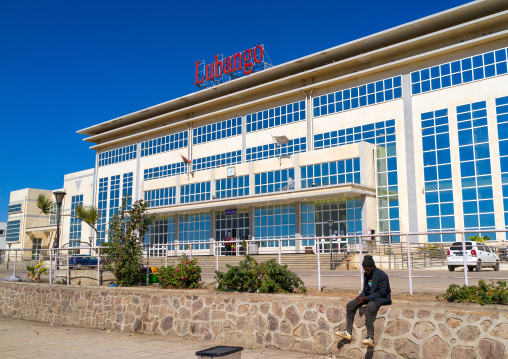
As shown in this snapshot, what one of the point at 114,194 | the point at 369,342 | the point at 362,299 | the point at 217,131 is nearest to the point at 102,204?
the point at 114,194

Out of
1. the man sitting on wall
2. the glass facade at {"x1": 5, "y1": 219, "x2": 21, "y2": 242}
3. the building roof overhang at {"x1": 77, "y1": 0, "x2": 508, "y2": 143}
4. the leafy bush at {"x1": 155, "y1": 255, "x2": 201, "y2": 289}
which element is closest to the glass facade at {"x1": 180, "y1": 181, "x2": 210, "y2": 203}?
the building roof overhang at {"x1": 77, "y1": 0, "x2": 508, "y2": 143}

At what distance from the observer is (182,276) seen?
12.8 meters

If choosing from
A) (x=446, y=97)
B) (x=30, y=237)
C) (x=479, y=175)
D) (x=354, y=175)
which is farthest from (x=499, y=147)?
(x=30, y=237)

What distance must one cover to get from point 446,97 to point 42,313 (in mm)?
28457

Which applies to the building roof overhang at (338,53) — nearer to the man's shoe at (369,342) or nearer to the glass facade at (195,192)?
the glass facade at (195,192)

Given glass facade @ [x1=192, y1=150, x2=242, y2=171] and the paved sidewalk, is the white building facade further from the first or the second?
the paved sidewalk

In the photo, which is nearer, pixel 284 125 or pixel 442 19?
pixel 442 19

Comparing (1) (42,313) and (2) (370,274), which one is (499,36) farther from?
(1) (42,313)

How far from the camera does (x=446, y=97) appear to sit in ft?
108

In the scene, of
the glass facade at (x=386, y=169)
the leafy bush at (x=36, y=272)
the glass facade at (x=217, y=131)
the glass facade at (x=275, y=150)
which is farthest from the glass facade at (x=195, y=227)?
the leafy bush at (x=36, y=272)

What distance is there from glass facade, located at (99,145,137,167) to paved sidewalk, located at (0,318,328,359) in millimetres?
45518

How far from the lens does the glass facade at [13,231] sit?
75938 millimetres

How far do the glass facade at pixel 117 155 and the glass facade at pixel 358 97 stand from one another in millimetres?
26301

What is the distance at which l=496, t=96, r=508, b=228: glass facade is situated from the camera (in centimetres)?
2978
